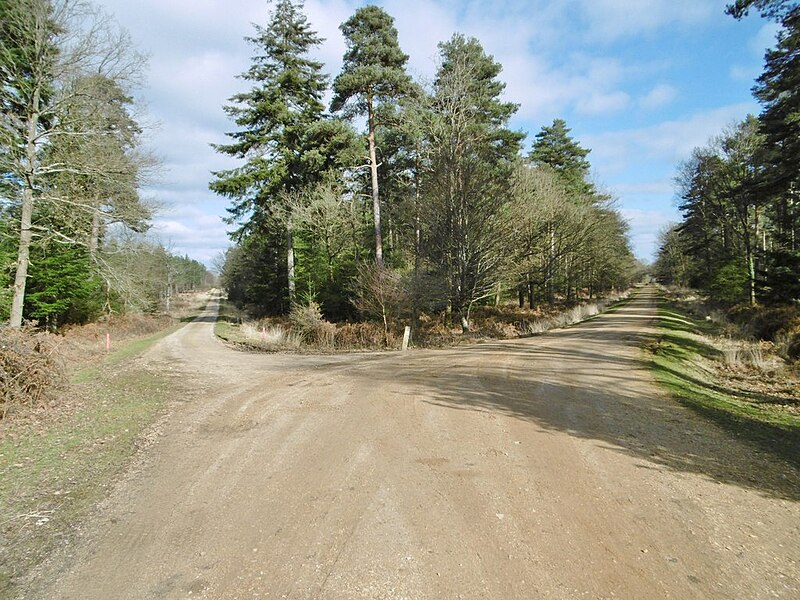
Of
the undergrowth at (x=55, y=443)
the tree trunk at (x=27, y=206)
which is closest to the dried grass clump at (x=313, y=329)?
the undergrowth at (x=55, y=443)

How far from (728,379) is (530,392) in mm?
6672

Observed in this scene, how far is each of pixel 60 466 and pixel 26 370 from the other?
3088 mm

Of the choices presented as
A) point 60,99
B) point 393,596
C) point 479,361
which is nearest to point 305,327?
point 479,361

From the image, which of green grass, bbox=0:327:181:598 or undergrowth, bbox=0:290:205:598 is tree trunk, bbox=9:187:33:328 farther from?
green grass, bbox=0:327:181:598

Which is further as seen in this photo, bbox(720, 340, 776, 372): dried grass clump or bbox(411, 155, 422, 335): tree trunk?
bbox(411, 155, 422, 335): tree trunk

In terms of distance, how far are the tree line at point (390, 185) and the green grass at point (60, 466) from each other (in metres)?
11.7

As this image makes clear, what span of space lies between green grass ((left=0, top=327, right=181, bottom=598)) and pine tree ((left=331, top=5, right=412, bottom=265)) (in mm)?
12825

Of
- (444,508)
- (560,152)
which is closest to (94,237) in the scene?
(444,508)

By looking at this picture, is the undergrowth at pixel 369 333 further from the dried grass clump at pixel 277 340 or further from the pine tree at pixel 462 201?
the pine tree at pixel 462 201

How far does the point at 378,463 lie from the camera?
16.0ft

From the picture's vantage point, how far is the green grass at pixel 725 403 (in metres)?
6.02

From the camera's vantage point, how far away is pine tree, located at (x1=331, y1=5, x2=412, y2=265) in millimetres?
19719

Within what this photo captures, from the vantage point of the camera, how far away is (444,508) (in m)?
3.89

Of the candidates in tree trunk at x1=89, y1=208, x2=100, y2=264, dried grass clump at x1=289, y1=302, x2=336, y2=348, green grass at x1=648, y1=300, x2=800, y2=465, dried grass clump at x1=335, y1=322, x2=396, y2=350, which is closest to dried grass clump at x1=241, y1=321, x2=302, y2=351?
dried grass clump at x1=289, y1=302, x2=336, y2=348
